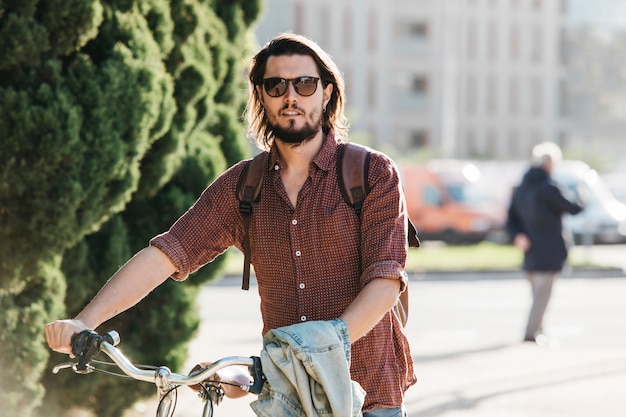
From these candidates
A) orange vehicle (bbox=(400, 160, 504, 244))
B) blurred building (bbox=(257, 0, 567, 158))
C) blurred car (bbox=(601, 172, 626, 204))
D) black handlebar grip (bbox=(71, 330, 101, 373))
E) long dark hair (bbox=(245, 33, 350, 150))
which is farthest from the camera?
blurred building (bbox=(257, 0, 567, 158))

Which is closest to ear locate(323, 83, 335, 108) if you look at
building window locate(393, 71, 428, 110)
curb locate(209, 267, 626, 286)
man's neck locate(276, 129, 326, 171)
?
man's neck locate(276, 129, 326, 171)

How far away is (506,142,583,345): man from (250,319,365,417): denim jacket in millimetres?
9722

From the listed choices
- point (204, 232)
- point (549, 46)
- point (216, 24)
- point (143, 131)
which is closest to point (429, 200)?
point (216, 24)

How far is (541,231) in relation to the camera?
496 inches

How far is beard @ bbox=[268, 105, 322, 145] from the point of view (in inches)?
137

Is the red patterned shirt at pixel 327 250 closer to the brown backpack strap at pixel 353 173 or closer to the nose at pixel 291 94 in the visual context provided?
the brown backpack strap at pixel 353 173

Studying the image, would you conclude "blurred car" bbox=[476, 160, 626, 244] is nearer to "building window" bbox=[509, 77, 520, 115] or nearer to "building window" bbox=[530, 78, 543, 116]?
"building window" bbox=[509, 77, 520, 115]

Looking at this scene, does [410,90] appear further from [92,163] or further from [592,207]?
[92,163]

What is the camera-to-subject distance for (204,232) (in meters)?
3.63

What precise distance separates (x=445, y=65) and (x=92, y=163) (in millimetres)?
65242

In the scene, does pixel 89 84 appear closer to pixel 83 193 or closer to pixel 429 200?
pixel 83 193

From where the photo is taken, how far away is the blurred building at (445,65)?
66.4m

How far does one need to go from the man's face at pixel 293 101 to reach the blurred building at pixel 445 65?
5804 centimetres

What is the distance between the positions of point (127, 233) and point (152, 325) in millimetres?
600
